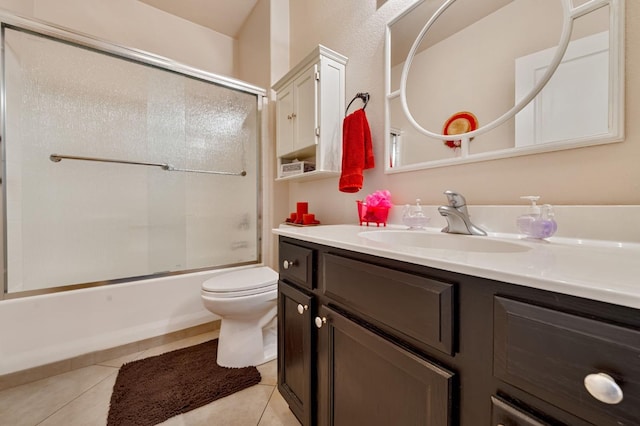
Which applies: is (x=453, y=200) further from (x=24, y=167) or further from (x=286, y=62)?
(x=24, y=167)

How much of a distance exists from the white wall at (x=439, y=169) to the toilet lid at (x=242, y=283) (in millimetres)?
530

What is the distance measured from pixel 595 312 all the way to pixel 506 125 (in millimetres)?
727

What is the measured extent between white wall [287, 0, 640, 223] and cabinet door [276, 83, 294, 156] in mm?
314

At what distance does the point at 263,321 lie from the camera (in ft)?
4.76

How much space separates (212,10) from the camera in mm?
2262

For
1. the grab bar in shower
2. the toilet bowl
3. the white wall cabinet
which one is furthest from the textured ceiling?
the toilet bowl

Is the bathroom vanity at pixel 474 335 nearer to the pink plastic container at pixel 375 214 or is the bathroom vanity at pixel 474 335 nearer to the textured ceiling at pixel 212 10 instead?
the pink plastic container at pixel 375 214

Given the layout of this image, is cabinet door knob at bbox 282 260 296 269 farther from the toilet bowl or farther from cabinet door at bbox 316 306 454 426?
the toilet bowl

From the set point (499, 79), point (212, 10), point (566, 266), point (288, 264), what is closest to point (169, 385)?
point (288, 264)

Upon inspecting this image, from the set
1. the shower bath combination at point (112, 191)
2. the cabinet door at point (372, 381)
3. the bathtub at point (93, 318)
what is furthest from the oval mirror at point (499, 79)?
the bathtub at point (93, 318)

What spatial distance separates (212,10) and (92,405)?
2932mm

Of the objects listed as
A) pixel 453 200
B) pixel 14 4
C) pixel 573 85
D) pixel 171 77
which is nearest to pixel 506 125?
pixel 573 85

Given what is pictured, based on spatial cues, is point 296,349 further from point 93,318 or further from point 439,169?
point 93,318

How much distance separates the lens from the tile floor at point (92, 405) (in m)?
1.03
